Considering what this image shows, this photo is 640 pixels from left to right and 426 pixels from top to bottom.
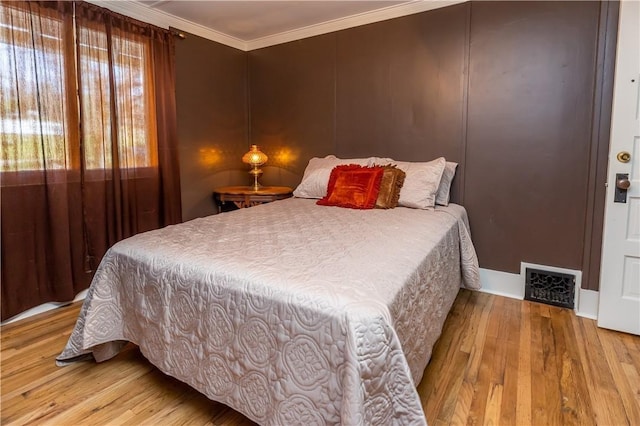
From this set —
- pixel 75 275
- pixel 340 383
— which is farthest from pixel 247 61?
A: pixel 340 383

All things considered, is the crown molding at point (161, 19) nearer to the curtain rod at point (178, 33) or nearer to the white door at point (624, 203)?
the curtain rod at point (178, 33)

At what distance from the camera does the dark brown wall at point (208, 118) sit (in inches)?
129

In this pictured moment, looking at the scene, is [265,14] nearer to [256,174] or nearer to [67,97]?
[256,174]

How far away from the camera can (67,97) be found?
2.41m

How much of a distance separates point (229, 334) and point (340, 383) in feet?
1.56

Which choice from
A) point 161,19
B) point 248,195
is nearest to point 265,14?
point 161,19

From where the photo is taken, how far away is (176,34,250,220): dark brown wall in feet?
10.8

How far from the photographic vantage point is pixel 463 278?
2.52m

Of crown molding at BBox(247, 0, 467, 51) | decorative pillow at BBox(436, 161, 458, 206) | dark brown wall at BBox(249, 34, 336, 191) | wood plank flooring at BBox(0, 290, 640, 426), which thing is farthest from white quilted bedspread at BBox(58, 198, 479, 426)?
crown molding at BBox(247, 0, 467, 51)

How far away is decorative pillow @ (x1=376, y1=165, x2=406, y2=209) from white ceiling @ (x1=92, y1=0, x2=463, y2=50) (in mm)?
1320

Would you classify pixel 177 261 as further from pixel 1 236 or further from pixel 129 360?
pixel 1 236

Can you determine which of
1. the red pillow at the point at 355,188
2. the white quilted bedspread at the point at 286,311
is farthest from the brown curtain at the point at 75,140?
the red pillow at the point at 355,188

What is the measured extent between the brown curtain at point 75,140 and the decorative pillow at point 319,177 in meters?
1.18

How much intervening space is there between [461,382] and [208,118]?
3.06 m
